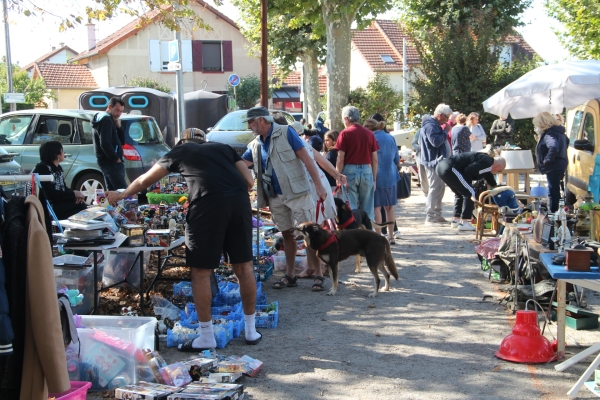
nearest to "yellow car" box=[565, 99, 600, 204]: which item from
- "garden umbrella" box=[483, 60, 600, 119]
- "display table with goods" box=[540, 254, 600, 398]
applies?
"garden umbrella" box=[483, 60, 600, 119]

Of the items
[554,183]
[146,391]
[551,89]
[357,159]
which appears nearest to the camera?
[146,391]

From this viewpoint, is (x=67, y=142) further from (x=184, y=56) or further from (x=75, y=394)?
(x=184, y=56)

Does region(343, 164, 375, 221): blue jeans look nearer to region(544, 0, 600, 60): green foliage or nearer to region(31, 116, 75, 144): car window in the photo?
region(31, 116, 75, 144): car window

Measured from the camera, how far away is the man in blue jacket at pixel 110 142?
32.1 ft

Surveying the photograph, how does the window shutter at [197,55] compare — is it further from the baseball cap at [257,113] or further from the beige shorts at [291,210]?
the baseball cap at [257,113]

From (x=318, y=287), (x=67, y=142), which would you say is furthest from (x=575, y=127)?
(x=67, y=142)

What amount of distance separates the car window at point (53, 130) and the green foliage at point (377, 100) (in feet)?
45.5

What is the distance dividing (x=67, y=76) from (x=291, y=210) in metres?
43.1

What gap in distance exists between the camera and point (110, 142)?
9.83 m

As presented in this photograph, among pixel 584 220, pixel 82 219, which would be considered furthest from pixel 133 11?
pixel 584 220

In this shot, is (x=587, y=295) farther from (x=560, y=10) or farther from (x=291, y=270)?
(x=560, y=10)

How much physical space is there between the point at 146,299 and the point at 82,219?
147cm

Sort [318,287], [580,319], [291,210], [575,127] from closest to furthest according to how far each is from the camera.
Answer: [580,319] → [291,210] → [318,287] → [575,127]

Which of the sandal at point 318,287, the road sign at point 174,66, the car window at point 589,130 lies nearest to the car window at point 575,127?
the car window at point 589,130
